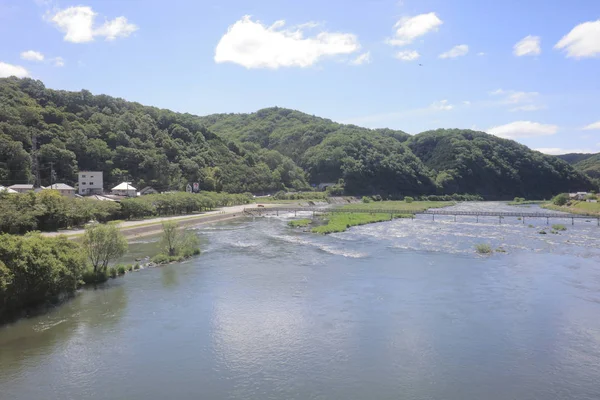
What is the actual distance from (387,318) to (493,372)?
5.10m

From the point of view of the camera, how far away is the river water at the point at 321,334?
40.6 ft

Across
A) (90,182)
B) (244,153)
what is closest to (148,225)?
(90,182)

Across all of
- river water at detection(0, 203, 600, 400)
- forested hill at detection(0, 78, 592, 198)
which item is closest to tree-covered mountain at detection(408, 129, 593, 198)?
forested hill at detection(0, 78, 592, 198)

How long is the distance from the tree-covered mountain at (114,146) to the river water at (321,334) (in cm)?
5426

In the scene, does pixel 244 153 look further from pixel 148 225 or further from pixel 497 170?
pixel 497 170

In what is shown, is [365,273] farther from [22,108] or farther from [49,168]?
[22,108]

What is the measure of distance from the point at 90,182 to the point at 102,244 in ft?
157

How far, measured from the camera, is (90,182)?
214 ft

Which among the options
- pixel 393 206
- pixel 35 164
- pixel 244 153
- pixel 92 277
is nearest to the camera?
pixel 92 277

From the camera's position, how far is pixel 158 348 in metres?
14.9

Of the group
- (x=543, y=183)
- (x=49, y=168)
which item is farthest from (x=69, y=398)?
(x=543, y=183)

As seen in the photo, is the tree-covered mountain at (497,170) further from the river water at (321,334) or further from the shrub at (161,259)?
the shrub at (161,259)

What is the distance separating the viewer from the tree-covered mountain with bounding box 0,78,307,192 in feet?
225

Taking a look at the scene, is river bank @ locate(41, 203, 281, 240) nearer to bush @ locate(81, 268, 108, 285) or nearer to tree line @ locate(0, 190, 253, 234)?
tree line @ locate(0, 190, 253, 234)
